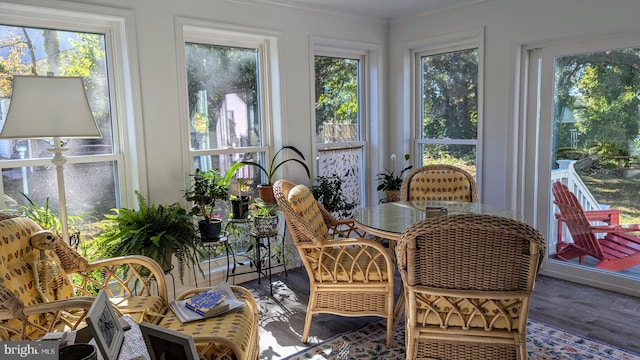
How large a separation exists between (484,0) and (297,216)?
A: 8.67 feet

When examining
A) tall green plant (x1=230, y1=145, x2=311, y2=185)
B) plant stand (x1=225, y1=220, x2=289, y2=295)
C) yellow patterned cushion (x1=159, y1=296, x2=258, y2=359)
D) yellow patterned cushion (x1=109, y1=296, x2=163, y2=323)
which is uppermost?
tall green plant (x1=230, y1=145, x2=311, y2=185)

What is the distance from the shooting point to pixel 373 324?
3066mm

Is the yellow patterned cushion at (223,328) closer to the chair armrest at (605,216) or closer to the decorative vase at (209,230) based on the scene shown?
the decorative vase at (209,230)

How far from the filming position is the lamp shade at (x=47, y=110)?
227 centimetres

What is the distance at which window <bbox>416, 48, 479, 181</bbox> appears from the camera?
4359mm

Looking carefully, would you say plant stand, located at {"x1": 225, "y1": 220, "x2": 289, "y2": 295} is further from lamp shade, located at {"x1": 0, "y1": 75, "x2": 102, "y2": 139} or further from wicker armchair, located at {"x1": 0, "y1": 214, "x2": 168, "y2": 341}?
lamp shade, located at {"x1": 0, "y1": 75, "x2": 102, "y2": 139}

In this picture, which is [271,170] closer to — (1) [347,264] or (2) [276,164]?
(2) [276,164]

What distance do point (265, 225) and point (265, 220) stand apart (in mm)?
40

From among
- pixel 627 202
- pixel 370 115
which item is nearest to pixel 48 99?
pixel 370 115

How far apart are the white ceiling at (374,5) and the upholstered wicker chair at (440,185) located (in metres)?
1.51

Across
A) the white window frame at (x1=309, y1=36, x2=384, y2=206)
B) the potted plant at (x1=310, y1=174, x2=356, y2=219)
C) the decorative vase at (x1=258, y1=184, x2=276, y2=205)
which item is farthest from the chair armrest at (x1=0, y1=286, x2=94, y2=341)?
the white window frame at (x1=309, y1=36, x2=384, y2=206)

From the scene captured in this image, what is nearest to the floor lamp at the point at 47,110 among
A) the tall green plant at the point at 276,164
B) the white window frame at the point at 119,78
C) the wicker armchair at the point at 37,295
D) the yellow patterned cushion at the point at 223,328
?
the wicker armchair at the point at 37,295

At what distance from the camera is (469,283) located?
1.99 meters

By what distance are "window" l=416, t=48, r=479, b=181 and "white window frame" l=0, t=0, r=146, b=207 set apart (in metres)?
2.79
